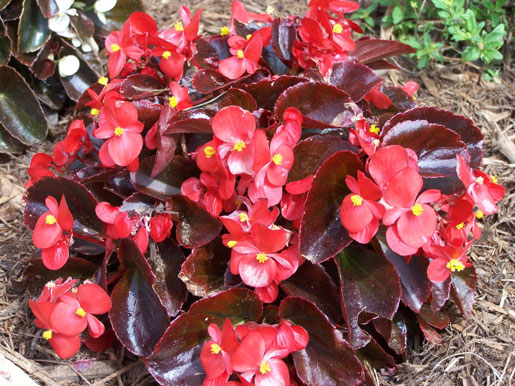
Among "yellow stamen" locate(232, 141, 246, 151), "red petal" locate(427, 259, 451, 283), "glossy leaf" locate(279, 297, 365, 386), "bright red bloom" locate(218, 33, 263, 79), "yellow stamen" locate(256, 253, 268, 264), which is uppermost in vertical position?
"bright red bloom" locate(218, 33, 263, 79)

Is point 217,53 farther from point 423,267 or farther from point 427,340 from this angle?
point 427,340

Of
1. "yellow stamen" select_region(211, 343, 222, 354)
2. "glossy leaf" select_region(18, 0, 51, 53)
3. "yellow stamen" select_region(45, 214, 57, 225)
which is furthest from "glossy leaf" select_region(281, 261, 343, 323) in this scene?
"glossy leaf" select_region(18, 0, 51, 53)

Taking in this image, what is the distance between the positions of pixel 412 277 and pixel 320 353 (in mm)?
307

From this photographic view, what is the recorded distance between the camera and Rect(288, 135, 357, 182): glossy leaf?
4.76 ft

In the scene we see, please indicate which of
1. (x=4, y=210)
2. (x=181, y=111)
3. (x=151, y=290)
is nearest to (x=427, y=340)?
(x=151, y=290)

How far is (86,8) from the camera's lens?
242cm

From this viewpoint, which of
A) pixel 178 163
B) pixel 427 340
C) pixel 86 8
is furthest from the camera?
pixel 86 8

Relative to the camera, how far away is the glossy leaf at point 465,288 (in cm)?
157

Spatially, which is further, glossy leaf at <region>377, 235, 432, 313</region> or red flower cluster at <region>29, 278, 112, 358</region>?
glossy leaf at <region>377, 235, 432, 313</region>

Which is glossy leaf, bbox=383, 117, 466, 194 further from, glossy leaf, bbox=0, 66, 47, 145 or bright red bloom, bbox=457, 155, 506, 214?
glossy leaf, bbox=0, 66, 47, 145

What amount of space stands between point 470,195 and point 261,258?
514 mm

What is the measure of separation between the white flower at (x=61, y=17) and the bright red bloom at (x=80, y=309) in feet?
4.29

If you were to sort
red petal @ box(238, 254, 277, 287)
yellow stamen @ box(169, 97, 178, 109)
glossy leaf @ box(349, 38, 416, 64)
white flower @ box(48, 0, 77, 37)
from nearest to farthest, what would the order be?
red petal @ box(238, 254, 277, 287) → yellow stamen @ box(169, 97, 178, 109) → glossy leaf @ box(349, 38, 416, 64) → white flower @ box(48, 0, 77, 37)

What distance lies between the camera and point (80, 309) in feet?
4.35
